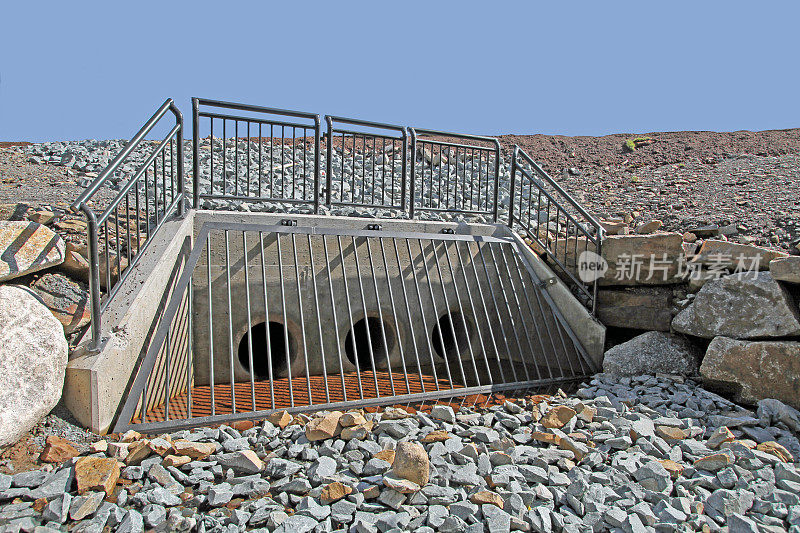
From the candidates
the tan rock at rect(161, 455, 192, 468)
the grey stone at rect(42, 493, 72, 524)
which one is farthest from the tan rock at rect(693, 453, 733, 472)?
the grey stone at rect(42, 493, 72, 524)

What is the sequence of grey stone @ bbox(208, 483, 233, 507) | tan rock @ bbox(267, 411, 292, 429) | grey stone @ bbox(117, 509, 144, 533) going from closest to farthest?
Answer: grey stone @ bbox(117, 509, 144, 533)
grey stone @ bbox(208, 483, 233, 507)
tan rock @ bbox(267, 411, 292, 429)

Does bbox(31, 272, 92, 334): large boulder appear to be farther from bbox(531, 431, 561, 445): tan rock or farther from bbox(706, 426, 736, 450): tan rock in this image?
bbox(706, 426, 736, 450): tan rock

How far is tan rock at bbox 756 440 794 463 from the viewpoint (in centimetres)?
421

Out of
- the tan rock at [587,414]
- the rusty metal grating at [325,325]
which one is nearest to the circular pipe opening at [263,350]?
the rusty metal grating at [325,325]

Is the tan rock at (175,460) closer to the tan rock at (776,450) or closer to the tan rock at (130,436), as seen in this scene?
the tan rock at (130,436)

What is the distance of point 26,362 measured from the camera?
388 centimetres

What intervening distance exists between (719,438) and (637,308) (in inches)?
104

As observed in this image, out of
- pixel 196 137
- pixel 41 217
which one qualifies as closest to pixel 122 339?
pixel 41 217

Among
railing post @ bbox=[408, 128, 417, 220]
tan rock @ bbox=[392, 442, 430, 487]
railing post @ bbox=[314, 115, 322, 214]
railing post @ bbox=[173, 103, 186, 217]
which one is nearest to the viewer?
tan rock @ bbox=[392, 442, 430, 487]

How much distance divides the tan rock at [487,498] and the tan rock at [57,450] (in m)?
2.82

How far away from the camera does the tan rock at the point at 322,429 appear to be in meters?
4.07

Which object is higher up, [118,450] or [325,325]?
[325,325]

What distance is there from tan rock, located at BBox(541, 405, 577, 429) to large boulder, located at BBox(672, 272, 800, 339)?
256 centimetres

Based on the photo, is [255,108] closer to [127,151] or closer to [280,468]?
[127,151]
